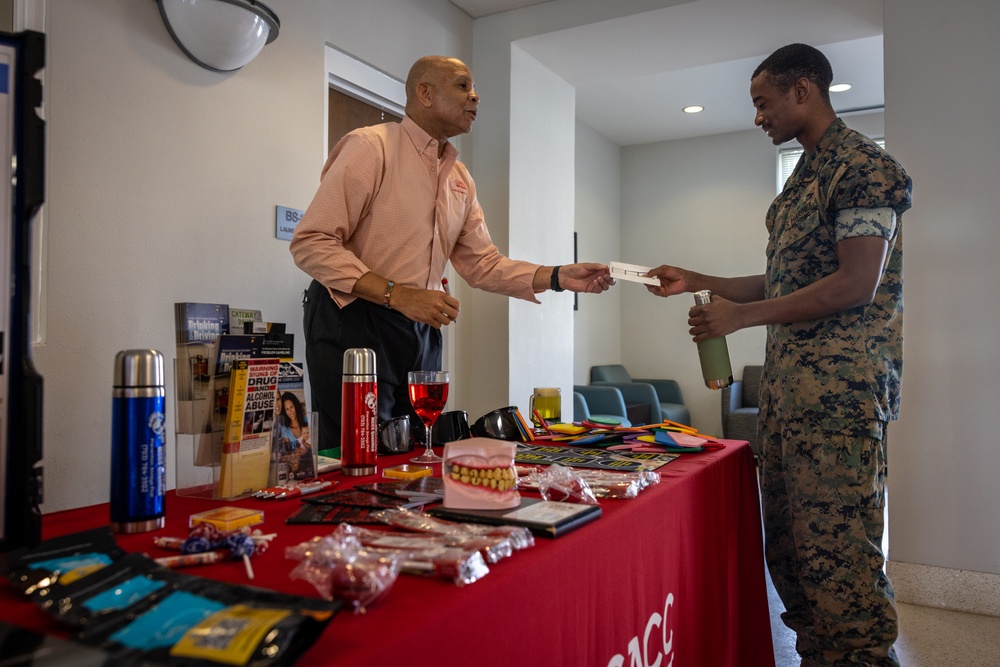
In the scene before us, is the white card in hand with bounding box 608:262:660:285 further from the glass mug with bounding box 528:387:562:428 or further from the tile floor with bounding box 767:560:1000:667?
the tile floor with bounding box 767:560:1000:667

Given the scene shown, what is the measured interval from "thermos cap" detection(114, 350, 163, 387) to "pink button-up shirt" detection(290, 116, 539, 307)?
897 mm

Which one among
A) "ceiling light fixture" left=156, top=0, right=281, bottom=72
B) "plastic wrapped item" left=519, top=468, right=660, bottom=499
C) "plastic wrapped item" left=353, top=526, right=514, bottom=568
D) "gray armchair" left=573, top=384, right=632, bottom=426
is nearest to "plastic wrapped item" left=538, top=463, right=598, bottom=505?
"plastic wrapped item" left=519, top=468, right=660, bottom=499

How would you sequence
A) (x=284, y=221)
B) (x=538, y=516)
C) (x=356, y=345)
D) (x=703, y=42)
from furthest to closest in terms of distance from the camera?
(x=703, y=42)
(x=284, y=221)
(x=356, y=345)
(x=538, y=516)

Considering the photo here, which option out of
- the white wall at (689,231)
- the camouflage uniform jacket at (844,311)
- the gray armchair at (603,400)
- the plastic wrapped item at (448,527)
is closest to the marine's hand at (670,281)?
the camouflage uniform jacket at (844,311)

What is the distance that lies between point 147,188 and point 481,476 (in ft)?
6.53

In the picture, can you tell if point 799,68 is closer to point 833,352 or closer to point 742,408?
point 833,352

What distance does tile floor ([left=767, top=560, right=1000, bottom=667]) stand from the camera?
2.40 meters

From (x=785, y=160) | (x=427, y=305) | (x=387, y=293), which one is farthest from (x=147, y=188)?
(x=785, y=160)

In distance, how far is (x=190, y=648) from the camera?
0.44m

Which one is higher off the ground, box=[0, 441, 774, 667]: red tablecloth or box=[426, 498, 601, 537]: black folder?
box=[426, 498, 601, 537]: black folder

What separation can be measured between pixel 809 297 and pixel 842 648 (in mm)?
794

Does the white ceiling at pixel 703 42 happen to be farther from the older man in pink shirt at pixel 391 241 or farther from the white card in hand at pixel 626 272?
the white card in hand at pixel 626 272

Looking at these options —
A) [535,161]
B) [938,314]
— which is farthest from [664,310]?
[938,314]

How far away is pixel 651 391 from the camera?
21.7 feet
